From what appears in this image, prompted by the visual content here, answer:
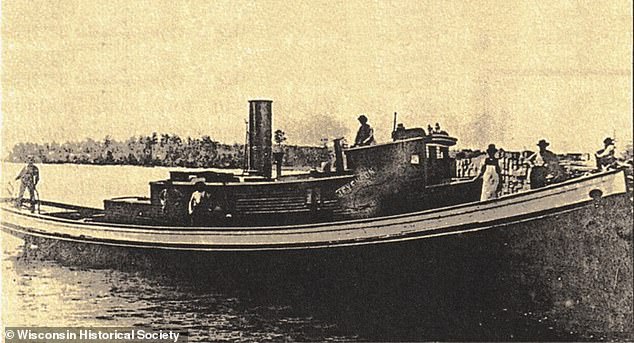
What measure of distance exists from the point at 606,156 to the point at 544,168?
14cm

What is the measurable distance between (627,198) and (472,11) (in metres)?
0.55

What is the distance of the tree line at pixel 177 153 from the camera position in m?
1.90

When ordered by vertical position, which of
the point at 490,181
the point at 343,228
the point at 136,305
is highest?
the point at 490,181

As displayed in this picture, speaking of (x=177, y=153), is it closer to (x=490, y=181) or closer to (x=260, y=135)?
(x=260, y=135)

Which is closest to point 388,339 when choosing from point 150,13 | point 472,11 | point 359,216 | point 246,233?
point 359,216

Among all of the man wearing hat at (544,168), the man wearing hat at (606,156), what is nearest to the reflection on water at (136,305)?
the man wearing hat at (544,168)

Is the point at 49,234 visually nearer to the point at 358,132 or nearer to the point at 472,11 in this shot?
the point at 358,132

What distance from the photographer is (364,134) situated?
6.20 ft

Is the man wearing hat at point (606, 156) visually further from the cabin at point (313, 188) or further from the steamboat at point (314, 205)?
the cabin at point (313, 188)

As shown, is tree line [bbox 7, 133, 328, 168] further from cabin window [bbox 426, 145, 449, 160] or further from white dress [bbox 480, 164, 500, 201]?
white dress [bbox 480, 164, 500, 201]

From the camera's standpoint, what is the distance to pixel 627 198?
1842 mm

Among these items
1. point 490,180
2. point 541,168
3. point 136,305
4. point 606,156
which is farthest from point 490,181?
point 136,305

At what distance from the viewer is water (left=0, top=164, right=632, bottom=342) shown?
1.86m

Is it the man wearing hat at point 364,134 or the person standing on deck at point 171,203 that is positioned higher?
the man wearing hat at point 364,134
